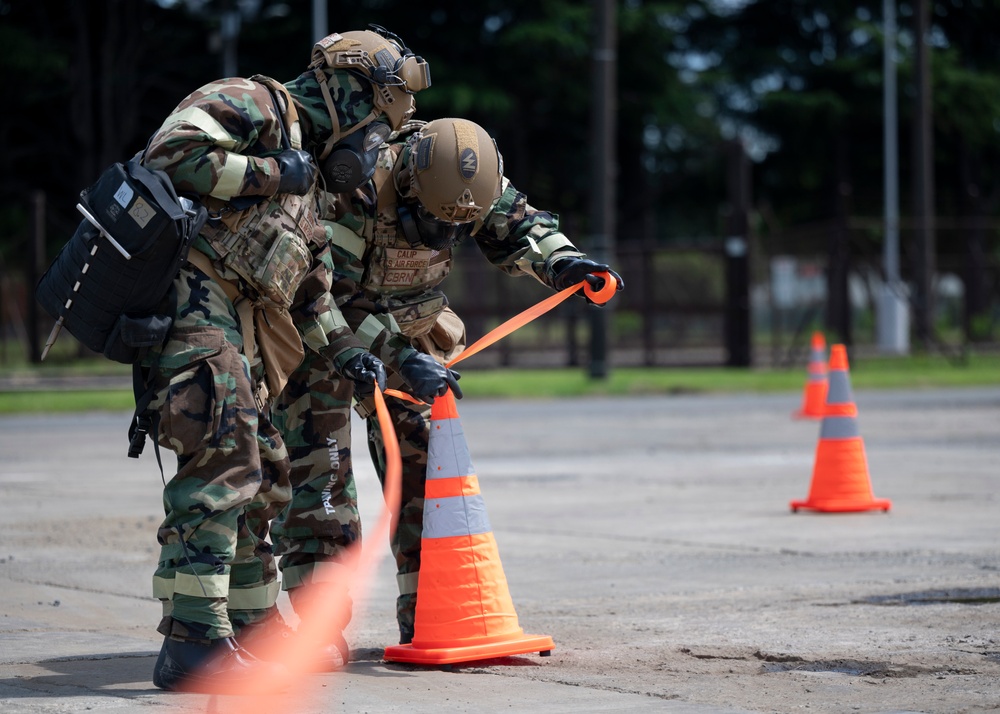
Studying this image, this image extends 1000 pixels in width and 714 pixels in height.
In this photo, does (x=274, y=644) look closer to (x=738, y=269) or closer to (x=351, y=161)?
(x=351, y=161)

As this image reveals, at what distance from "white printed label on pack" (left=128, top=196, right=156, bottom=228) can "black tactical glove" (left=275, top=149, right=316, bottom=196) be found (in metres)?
0.43

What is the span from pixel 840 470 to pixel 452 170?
4.68 m

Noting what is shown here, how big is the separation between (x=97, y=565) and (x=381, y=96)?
10.8 ft

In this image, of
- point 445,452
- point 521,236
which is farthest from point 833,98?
point 445,452

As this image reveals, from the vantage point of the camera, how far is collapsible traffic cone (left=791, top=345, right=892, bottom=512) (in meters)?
9.05

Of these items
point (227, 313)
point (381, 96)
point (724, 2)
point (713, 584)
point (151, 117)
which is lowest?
point (713, 584)

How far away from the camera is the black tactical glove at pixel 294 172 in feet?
15.2

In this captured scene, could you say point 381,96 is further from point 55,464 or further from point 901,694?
point 55,464

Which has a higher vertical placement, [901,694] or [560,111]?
[560,111]

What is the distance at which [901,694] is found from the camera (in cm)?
453

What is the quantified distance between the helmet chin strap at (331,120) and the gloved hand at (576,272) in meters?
0.89

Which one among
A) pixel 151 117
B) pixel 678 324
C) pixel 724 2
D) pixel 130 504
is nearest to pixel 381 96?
pixel 130 504

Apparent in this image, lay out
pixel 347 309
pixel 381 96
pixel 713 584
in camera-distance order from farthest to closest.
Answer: pixel 713 584 → pixel 347 309 → pixel 381 96

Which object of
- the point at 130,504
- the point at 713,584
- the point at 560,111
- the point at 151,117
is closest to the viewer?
the point at 713,584
